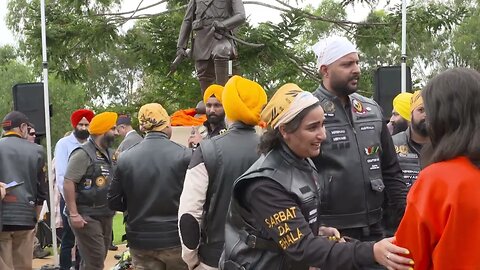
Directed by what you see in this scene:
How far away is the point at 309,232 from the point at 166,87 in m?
16.3

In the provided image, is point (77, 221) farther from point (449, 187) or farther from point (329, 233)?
point (449, 187)

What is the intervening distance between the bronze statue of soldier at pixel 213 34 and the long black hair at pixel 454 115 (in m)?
5.37

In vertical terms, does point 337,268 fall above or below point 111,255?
above

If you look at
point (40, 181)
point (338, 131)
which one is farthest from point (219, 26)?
point (338, 131)

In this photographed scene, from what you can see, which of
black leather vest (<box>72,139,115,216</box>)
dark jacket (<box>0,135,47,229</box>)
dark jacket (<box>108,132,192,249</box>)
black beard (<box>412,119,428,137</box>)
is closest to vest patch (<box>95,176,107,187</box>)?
black leather vest (<box>72,139,115,216</box>)

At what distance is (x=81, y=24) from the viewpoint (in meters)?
17.2

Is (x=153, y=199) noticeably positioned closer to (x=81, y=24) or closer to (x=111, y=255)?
(x=111, y=255)

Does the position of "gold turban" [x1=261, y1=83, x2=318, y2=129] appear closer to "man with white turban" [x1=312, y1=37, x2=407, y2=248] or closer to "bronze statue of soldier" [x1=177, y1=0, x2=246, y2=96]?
"man with white turban" [x1=312, y1=37, x2=407, y2=248]

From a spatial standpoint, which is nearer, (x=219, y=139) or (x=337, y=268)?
(x=337, y=268)

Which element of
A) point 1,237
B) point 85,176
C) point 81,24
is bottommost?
point 1,237

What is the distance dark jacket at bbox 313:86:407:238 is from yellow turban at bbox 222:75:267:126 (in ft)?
1.26

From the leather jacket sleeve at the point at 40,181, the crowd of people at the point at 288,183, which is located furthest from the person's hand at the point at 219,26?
the leather jacket sleeve at the point at 40,181

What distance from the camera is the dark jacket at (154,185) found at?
518cm

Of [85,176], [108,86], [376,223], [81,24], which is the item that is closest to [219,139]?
[376,223]
